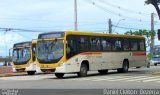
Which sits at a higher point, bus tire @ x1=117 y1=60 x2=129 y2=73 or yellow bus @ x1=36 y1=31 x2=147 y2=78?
yellow bus @ x1=36 y1=31 x2=147 y2=78

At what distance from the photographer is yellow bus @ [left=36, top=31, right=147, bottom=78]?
32.8 meters

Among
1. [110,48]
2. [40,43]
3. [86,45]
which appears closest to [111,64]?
[110,48]

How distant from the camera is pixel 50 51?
109 feet

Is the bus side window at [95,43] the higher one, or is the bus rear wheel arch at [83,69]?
the bus side window at [95,43]

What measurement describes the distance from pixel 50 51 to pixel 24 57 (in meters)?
11.2

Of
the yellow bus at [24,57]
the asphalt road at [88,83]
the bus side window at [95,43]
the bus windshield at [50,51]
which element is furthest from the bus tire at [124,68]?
the bus windshield at [50,51]

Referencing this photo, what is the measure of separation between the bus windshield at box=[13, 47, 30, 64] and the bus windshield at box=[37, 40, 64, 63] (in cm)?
994

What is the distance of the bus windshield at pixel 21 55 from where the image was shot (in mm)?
43781

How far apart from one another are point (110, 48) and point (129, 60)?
3.36 m

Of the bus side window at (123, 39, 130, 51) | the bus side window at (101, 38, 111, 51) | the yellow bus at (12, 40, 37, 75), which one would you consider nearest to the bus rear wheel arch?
the bus side window at (101, 38, 111, 51)

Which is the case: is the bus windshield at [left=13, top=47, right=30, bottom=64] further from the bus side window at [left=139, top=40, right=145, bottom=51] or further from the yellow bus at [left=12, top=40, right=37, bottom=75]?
the bus side window at [left=139, top=40, right=145, bottom=51]

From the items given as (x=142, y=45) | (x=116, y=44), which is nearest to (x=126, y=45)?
(x=116, y=44)

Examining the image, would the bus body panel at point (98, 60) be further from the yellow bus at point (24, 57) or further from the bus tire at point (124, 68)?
the yellow bus at point (24, 57)

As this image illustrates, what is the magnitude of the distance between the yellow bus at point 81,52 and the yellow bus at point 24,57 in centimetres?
710
